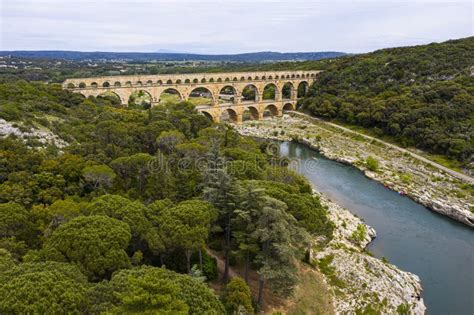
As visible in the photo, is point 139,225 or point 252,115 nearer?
point 139,225

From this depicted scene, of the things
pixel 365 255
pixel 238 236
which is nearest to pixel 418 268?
pixel 365 255

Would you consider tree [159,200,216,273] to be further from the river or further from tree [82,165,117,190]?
the river

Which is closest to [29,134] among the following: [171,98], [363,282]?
[363,282]

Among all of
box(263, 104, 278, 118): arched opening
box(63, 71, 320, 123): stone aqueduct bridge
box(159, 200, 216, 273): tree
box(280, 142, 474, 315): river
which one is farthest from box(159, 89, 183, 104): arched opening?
box(159, 200, 216, 273): tree

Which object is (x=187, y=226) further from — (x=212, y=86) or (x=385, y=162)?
(x=212, y=86)

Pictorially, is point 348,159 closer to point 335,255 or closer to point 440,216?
point 440,216

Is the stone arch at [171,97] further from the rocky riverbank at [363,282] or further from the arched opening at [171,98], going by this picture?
the rocky riverbank at [363,282]

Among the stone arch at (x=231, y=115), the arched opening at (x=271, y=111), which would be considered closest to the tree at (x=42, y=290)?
the stone arch at (x=231, y=115)
